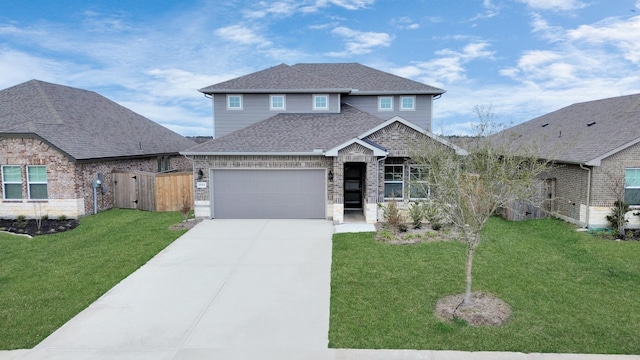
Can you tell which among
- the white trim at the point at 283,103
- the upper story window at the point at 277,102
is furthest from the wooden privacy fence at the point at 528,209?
the upper story window at the point at 277,102

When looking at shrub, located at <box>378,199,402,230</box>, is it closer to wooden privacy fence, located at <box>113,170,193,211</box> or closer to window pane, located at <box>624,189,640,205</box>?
window pane, located at <box>624,189,640,205</box>

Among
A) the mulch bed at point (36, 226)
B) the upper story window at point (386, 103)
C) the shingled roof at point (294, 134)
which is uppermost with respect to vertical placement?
the upper story window at point (386, 103)

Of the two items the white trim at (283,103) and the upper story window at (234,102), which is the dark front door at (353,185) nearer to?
the white trim at (283,103)

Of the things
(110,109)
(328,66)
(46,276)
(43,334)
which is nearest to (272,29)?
(328,66)

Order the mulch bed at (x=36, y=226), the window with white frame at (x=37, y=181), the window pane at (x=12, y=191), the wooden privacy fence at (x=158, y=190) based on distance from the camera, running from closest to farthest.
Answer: the mulch bed at (x=36, y=226) → the window with white frame at (x=37, y=181) → the window pane at (x=12, y=191) → the wooden privacy fence at (x=158, y=190)

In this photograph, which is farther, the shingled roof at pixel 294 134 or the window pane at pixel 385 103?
the window pane at pixel 385 103

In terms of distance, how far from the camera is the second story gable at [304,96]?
60.7 ft

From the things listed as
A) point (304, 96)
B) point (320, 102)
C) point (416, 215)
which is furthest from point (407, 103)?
point (416, 215)

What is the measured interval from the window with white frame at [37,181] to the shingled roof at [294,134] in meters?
6.44

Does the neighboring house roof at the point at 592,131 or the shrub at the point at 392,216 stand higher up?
the neighboring house roof at the point at 592,131

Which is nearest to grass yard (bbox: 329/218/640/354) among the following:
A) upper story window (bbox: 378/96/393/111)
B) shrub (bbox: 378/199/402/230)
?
shrub (bbox: 378/199/402/230)

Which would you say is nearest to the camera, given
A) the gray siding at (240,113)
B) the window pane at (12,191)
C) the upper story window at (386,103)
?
the window pane at (12,191)

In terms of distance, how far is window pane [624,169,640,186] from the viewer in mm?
13977

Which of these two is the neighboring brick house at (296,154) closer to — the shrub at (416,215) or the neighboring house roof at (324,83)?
the neighboring house roof at (324,83)
